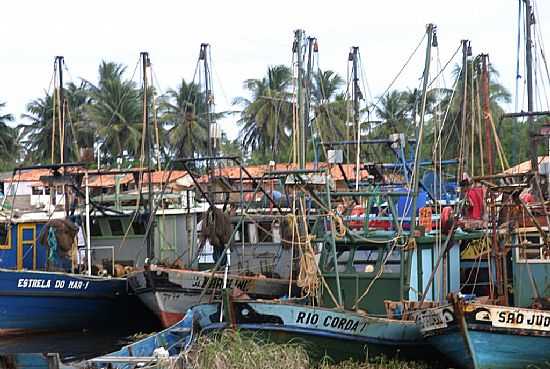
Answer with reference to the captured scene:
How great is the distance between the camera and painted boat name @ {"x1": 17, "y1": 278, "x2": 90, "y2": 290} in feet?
73.5

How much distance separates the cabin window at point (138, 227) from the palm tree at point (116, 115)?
27.9 metres

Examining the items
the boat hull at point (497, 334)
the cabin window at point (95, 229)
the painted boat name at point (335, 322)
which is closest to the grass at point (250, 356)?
the painted boat name at point (335, 322)

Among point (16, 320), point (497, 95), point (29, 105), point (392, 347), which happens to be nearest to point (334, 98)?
point (497, 95)

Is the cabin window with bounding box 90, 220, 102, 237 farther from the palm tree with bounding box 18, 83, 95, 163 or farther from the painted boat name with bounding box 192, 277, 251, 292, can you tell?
the palm tree with bounding box 18, 83, 95, 163

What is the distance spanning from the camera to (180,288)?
21.3 m

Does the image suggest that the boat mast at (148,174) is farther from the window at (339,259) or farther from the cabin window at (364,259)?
the cabin window at (364,259)

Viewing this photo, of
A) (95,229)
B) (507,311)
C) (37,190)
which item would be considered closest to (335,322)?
(507,311)

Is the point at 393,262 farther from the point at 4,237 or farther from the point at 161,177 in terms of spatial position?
the point at 161,177

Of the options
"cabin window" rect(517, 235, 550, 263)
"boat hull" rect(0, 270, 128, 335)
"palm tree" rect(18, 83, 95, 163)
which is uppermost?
"palm tree" rect(18, 83, 95, 163)

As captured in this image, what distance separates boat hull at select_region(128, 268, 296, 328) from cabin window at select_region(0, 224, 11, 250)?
20.0 feet

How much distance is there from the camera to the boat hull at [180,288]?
69.2ft

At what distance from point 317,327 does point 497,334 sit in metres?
3.00

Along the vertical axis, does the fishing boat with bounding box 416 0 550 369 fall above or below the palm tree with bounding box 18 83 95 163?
below

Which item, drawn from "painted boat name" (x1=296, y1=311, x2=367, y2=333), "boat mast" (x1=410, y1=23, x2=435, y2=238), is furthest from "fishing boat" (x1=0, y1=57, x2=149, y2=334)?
"boat mast" (x1=410, y1=23, x2=435, y2=238)
